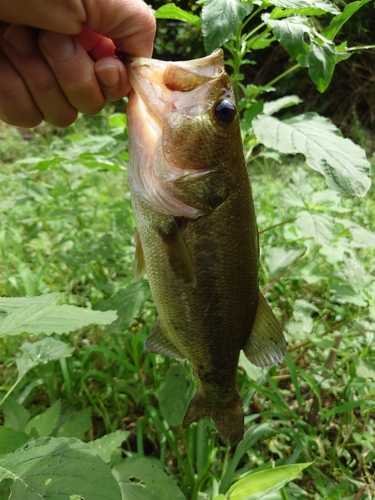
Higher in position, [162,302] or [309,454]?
[162,302]

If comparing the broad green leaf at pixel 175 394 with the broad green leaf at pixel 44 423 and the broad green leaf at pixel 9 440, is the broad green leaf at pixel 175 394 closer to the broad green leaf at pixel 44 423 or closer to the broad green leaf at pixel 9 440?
the broad green leaf at pixel 44 423

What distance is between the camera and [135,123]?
1.15 meters

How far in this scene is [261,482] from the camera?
120 centimetres

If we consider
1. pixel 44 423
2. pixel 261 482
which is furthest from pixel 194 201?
pixel 44 423

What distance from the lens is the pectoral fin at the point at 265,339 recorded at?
1335mm

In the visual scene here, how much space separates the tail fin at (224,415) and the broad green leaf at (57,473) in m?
0.53

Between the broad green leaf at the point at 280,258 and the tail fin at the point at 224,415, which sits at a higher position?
the broad green leaf at the point at 280,258

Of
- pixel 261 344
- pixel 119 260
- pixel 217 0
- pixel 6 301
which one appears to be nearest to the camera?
pixel 6 301

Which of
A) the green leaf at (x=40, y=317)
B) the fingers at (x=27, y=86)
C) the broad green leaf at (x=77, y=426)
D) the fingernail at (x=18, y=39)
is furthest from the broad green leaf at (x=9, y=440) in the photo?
the fingernail at (x=18, y=39)

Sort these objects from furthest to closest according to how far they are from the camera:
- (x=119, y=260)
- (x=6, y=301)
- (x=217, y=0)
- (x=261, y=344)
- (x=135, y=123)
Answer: (x=119, y=260) < (x=261, y=344) < (x=217, y=0) < (x=135, y=123) < (x=6, y=301)

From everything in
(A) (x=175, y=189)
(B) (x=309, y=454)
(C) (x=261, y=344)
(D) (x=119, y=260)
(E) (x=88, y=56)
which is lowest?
(B) (x=309, y=454)

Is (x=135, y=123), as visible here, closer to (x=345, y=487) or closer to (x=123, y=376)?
(x=123, y=376)

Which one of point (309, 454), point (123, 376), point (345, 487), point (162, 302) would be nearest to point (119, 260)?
point (123, 376)

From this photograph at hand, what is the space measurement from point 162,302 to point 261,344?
0.37 metres
